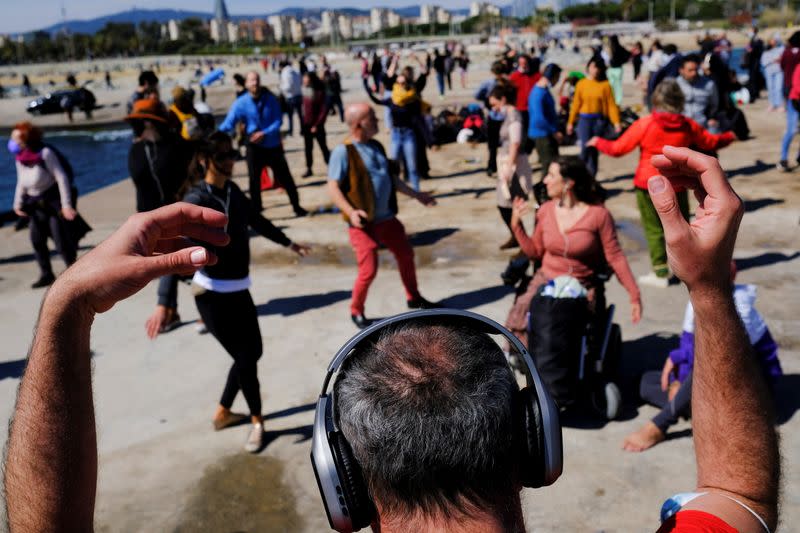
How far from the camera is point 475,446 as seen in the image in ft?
3.67

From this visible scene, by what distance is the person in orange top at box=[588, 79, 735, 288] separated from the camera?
598 cm

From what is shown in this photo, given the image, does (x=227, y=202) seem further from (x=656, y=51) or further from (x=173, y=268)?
(x=656, y=51)

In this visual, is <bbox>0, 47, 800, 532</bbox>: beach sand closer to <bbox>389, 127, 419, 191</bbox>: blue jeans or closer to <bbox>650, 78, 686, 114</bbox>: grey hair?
<bbox>389, 127, 419, 191</bbox>: blue jeans

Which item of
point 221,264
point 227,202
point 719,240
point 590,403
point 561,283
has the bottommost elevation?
point 590,403

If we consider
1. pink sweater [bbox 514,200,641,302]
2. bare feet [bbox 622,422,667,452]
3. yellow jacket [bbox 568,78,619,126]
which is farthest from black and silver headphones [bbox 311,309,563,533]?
yellow jacket [bbox 568,78,619,126]

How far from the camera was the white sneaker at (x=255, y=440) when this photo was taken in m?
4.36

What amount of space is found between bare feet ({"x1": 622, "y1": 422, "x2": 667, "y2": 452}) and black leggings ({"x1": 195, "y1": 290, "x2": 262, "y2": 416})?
236 centimetres

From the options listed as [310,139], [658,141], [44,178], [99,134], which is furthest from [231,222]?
[99,134]

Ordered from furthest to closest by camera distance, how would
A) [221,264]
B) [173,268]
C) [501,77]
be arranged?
1. [501,77]
2. [221,264]
3. [173,268]

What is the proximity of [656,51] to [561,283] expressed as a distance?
14161mm

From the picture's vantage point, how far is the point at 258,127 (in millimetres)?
9320

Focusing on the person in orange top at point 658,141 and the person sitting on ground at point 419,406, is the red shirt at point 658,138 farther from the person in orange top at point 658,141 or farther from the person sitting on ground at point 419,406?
the person sitting on ground at point 419,406

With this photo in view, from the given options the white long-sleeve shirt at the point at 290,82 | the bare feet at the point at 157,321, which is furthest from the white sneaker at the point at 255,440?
the white long-sleeve shirt at the point at 290,82

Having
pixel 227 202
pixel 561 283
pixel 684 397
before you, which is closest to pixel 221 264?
pixel 227 202
